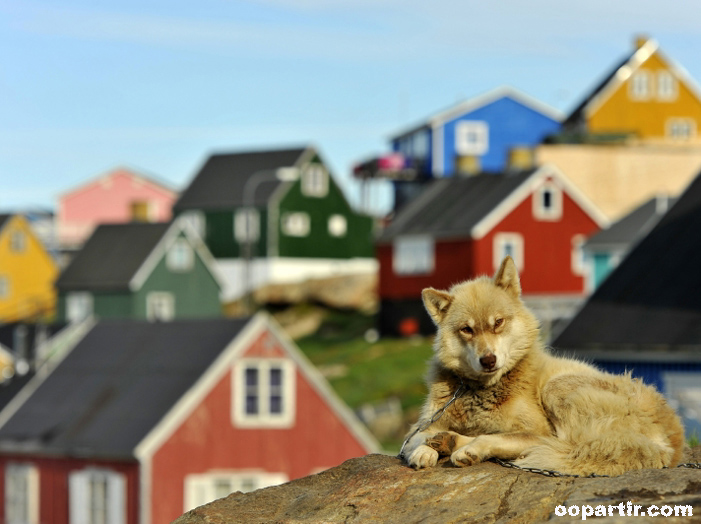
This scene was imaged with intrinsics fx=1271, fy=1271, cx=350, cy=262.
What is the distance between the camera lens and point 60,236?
306 ft

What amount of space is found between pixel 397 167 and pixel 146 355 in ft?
136

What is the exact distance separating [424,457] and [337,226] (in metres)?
77.1

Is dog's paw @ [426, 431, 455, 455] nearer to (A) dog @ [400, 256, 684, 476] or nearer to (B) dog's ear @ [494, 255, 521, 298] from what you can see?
(A) dog @ [400, 256, 684, 476]

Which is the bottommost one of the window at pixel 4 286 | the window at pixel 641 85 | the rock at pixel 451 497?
the rock at pixel 451 497

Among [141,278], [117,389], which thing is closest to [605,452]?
[117,389]

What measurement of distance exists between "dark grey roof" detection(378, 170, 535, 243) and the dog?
2014 inches

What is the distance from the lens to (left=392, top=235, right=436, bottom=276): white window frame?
202 feet

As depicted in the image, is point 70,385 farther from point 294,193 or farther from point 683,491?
point 294,193

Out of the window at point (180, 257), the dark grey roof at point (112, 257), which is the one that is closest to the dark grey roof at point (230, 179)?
the dark grey roof at point (112, 257)

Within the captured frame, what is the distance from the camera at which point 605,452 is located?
7.52 meters

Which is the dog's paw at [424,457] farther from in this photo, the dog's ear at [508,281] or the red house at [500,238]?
the red house at [500,238]

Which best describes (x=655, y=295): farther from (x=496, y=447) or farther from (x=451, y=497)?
(x=451, y=497)

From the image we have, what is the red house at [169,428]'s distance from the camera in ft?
122

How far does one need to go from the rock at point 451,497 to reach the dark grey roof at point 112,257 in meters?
60.4
